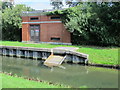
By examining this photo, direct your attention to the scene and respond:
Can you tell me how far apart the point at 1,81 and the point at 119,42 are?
44.6 ft

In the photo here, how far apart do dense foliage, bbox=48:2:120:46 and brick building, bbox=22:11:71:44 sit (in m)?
1.29

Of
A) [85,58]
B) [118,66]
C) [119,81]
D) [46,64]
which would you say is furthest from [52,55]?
[119,81]

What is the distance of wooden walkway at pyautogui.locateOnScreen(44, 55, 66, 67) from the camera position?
13011 mm

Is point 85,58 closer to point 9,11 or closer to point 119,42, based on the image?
point 119,42

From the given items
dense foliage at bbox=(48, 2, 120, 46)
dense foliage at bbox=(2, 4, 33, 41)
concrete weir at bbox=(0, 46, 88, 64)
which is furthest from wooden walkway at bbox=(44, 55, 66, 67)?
dense foliage at bbox=(2, 4, 33, 41)

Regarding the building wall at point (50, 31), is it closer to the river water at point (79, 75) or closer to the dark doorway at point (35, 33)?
the dark doorway at point (35, 33)

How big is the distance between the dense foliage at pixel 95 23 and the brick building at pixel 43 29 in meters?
1.29

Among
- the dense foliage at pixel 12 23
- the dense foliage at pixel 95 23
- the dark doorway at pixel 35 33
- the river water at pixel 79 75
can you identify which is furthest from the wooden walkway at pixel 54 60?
the dense foliage at pixel 12 23

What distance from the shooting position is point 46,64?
1312 cm

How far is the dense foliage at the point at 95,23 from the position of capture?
55.4 ft

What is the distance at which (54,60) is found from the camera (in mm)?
13531

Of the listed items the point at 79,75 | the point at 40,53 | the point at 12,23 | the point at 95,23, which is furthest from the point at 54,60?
the point at 12,23

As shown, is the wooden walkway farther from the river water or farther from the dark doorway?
the dark doorway

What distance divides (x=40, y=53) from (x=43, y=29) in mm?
6542
